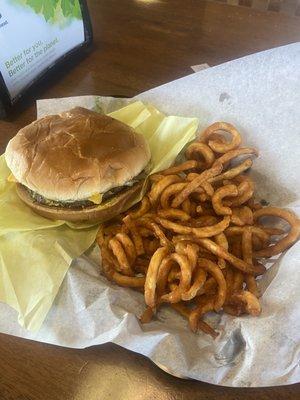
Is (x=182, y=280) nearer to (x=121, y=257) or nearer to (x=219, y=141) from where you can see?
(x=121, y=257)

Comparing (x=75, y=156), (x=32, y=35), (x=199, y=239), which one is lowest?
(x=199, y=239)

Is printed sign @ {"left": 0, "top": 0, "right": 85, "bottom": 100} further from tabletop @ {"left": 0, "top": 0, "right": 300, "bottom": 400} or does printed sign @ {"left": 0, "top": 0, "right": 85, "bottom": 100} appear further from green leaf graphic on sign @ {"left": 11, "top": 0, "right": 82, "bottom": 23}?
tabletop @ {"left": 0, "top": 0, "right": 300, "bottom": 400}

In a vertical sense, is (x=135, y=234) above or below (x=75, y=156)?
below

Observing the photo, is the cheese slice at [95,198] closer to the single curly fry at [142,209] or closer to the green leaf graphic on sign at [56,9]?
the single curly fry at [142,209]

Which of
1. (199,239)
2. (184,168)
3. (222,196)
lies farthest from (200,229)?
(184,168)

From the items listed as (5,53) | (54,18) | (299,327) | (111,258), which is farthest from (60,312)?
(54,18)

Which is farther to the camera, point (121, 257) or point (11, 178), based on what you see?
point (11, 178)

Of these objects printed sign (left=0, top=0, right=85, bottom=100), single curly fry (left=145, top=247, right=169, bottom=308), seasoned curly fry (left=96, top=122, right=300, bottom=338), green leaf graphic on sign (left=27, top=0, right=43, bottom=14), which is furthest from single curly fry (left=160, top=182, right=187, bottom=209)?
green leaf graphic on sign (left=27, top=0, right=43, bottom=14)
